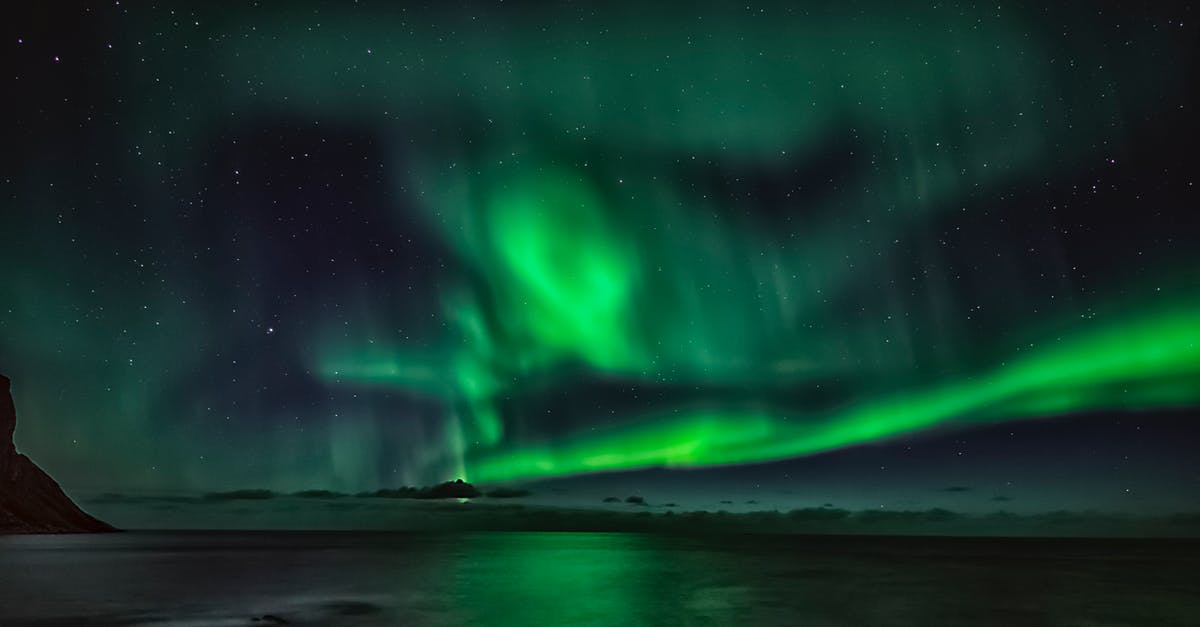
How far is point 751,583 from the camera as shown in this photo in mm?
63438

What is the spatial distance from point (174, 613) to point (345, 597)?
1160cm

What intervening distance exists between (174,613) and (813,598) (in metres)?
35.8

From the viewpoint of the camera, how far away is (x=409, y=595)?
1930 inches

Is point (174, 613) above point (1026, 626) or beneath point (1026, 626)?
above

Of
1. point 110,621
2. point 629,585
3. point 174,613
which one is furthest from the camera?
point 629,585

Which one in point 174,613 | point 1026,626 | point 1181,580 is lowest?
point 1181,580

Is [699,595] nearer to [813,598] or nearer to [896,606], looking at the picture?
[813,598]

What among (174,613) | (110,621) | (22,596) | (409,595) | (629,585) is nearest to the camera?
(110,621)

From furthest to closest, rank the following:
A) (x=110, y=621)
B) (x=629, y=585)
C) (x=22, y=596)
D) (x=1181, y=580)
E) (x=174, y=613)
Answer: (x=1181, y=580)
(x=629, y=585)
(x=22, y=596)
(x=174, y=613)
(x=110, y=621)

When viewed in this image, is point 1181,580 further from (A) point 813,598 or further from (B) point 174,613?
(B) point 174,613

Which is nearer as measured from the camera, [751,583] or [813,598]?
[813,598]

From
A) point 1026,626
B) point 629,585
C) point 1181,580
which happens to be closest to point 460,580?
point 629,585

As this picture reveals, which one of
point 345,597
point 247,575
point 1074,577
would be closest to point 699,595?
point 345,597

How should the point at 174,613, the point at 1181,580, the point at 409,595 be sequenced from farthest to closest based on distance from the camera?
the point at 1181,580 < the point at 409,595 < the point at 174,613
